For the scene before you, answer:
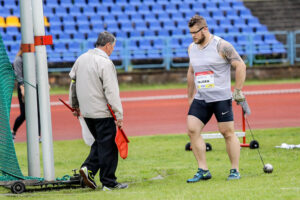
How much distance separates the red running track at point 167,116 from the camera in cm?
1445

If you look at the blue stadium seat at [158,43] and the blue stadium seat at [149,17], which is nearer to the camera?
the blue stadium seat at [158,43]

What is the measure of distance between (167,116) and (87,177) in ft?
30.1

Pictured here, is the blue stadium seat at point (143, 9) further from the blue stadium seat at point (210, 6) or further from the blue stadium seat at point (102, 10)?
the blue stadium seat at point (210, 6)

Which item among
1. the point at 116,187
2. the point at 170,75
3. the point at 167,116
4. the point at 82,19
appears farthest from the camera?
the point at 82,19

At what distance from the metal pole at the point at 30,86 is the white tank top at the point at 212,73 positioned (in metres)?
2.15

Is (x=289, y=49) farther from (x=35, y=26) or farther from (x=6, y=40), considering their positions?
(x=35, y=26)

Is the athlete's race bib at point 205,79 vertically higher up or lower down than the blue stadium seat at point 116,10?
higher up

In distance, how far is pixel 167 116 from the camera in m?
16.9

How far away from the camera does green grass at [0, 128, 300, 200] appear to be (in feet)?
22.9

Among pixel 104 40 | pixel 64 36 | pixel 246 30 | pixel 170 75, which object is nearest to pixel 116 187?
pixel 104 40

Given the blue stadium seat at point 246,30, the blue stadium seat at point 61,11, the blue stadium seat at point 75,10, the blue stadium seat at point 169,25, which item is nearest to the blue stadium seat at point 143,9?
the blue stadium seat at point 169,25

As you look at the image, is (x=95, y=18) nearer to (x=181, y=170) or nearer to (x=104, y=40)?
(x=181, y=170)

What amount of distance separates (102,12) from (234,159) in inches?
842

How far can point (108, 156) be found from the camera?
777 cm
